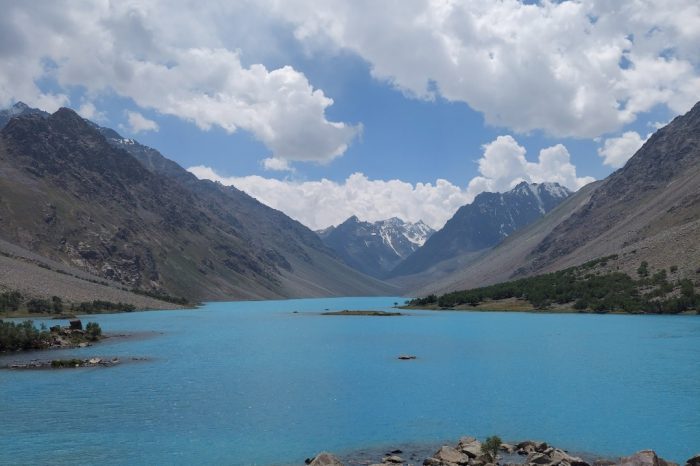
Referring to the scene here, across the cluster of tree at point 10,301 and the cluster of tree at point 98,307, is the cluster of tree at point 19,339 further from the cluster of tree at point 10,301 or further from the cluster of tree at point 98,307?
the cluster of tree at point 98,307

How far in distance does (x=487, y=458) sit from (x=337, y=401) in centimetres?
2025

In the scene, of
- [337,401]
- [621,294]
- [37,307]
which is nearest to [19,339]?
[337,401]

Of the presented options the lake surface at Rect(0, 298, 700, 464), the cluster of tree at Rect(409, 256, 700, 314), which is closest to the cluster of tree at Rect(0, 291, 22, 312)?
the lake surface at Rect(0, 298, 700, 464)

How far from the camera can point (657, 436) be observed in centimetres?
3784

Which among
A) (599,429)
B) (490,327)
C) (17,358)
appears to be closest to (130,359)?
(17,358)

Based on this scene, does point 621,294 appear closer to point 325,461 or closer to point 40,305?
point 40,305

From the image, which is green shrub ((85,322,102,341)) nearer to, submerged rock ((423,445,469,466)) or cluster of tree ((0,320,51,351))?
cluster of tree ((0,320,51,351))

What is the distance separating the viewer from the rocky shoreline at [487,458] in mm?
30109

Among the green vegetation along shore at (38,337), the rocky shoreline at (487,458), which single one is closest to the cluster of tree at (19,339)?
the green vegetation along shore at (38,337)

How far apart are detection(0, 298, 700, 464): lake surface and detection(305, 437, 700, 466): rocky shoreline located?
2788 mm

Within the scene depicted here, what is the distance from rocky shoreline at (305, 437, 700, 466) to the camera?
98.8 ft

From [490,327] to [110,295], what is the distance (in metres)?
130

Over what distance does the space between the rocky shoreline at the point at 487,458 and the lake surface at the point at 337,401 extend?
279cm

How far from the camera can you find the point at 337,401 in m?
49.8
